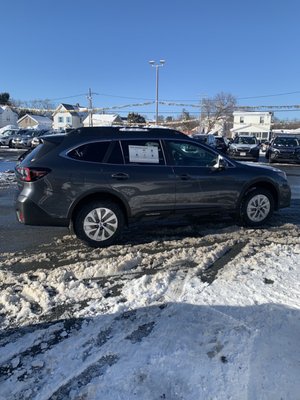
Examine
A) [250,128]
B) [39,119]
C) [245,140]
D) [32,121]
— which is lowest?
[245,140]

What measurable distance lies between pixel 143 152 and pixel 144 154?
0.12ft

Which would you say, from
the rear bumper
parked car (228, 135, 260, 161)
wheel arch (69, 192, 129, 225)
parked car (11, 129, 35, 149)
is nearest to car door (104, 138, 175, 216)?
wheel arch (69, 192, 129, 225)

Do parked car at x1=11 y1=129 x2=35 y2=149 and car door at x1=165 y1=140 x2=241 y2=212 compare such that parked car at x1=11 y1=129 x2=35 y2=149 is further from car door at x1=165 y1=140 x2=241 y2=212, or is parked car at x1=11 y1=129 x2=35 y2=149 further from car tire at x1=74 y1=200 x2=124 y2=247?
car tire at x1=74 y1=200 x2=124 y2=247

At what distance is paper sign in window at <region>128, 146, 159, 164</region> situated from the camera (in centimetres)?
580

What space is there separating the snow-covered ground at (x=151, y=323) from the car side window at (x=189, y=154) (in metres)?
1.47

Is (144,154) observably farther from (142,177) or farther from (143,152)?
(142,177)

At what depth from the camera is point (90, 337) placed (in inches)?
129

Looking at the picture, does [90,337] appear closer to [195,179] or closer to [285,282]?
[285,282]

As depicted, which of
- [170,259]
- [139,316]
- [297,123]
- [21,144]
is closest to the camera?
[139,316]

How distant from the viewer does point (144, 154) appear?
19.3ft

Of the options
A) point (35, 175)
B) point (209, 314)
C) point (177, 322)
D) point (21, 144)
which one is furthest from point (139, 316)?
point (21, 144)

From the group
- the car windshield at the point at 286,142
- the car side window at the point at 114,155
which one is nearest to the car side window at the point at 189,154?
the car side window at the point at 114,155

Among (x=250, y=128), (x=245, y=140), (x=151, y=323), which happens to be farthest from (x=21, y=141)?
(x=250, y=128)

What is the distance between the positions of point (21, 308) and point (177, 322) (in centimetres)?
158
